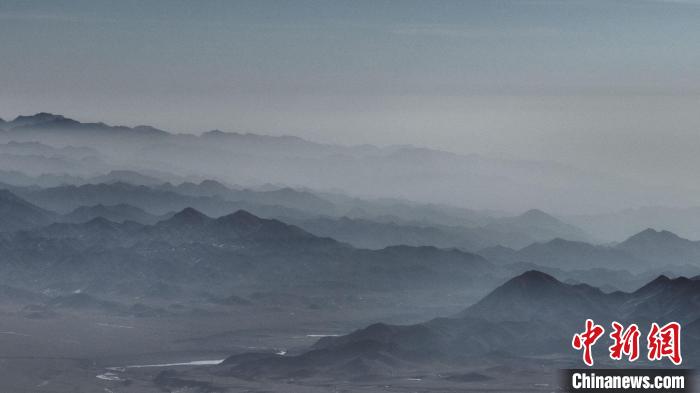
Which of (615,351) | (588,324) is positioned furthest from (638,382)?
(588,324)

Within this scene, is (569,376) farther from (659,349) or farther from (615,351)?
(659,349)

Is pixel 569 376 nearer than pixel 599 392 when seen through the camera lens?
Yes

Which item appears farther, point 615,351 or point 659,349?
point 659,349

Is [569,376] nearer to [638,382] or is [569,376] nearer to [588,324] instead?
[638,382]

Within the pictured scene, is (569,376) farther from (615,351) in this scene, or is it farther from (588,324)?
(588,324)

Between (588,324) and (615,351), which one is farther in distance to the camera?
(588,324)

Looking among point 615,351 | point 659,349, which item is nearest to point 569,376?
point 615,351
